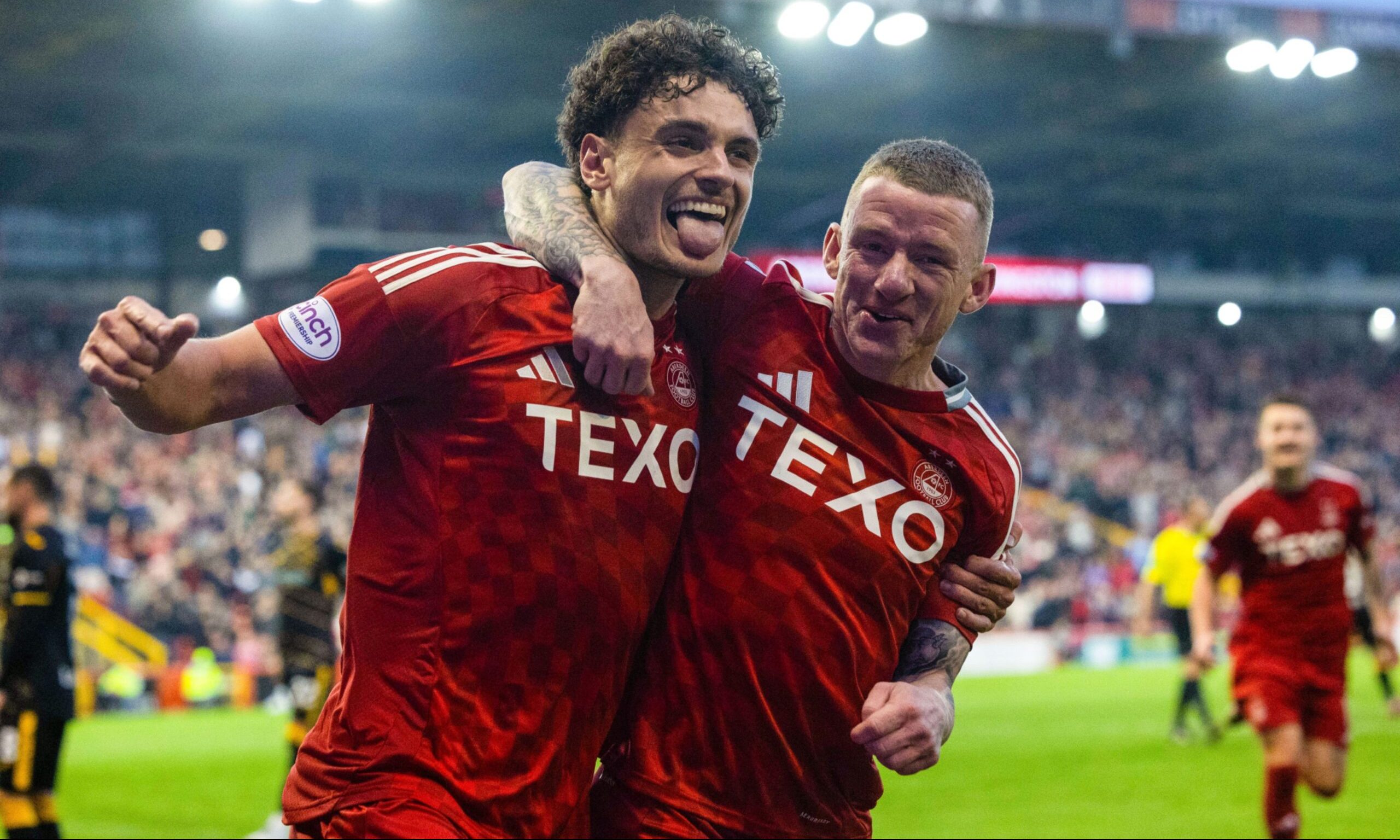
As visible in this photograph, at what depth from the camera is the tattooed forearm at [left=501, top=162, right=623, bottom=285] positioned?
2758 millimetres

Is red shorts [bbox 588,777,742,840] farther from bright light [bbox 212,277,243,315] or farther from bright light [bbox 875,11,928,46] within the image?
bright light [bbox 212,277,243,315]

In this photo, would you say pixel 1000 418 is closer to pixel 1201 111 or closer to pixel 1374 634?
pixel 1201 111

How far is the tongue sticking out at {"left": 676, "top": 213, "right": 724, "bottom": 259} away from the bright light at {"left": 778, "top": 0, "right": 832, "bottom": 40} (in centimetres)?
1921

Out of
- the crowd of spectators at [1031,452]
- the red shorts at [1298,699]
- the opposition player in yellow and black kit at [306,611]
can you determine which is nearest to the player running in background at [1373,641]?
the red shorts at [1298,699]

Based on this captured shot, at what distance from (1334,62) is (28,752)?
936 inches

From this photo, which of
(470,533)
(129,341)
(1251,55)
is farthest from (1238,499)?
(1251,55)

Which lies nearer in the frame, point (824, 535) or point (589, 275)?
point (589, 275)

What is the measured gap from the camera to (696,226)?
276cm

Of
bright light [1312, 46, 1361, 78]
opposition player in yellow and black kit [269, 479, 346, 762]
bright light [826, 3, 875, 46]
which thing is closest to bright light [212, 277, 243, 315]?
bright light [826, 3, 875, 46]

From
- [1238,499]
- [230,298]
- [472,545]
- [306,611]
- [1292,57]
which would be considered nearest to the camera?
[472,545]

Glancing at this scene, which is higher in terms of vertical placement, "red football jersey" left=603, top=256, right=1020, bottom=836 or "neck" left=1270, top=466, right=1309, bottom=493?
"neck" left=1270, top=466, right=1309, bottom=493

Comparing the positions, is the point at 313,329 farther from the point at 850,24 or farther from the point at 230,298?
the point at 230,298

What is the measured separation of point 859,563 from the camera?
286cm

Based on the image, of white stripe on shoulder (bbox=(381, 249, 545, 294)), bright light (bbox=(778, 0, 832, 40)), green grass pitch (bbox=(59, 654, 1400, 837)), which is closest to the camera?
white stripe on shoulder (bbox=(381, 249, 545, 294))
